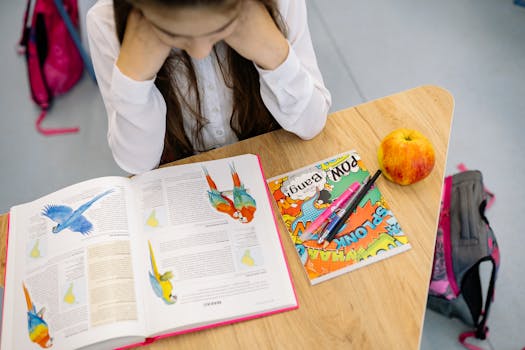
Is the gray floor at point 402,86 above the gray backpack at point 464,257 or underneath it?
above

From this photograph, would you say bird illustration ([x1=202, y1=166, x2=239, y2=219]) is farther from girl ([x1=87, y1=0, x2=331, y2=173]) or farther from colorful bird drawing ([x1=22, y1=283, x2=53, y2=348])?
colorful bird drawing ([x1=22, y1=283, x2=53, y2=348])

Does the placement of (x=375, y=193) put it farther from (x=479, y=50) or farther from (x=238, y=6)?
(x=479, y=50)

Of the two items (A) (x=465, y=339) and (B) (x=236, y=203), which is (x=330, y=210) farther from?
(A) (x=465, y=339)

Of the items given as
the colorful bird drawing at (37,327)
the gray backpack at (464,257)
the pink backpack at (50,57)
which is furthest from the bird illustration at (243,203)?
the pink backpack at (50,57)

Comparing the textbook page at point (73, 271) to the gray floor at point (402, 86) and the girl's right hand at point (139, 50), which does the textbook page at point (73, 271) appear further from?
the gray floor at point (402, 86)

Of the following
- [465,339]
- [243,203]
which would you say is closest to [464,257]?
[465,339]

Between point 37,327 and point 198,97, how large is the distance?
49cm

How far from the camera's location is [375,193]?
2.55 feet

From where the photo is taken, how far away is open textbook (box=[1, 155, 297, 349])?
0.66 meters

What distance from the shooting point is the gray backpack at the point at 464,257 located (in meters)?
1.16

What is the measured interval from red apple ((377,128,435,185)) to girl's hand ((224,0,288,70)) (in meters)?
0.25

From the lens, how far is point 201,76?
2.75 feet

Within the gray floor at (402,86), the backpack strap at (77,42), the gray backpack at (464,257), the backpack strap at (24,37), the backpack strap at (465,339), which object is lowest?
the backpack strap at (465,339)

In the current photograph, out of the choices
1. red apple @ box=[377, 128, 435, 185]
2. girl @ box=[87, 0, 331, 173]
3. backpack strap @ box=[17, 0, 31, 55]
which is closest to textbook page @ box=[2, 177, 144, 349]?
girl @ box=[87, 0, 331, 173]
